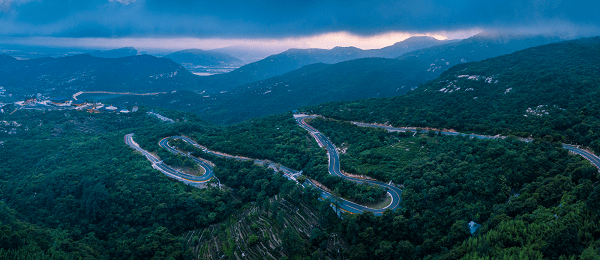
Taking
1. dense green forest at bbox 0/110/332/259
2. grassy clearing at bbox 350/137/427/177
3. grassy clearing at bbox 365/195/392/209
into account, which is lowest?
dense green forest at bbox 0/110/332/259

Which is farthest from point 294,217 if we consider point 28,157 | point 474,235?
point 28,157

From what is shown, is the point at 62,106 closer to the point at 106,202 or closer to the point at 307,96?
the point at 106,202

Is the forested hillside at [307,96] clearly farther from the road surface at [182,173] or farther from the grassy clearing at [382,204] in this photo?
the grassy clearing at [382,204]

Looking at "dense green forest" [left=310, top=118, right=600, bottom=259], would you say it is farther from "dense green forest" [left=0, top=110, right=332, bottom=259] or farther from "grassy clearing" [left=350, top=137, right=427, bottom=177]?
"dense green forest" [left=0, top=110, right=332, bottom=259]

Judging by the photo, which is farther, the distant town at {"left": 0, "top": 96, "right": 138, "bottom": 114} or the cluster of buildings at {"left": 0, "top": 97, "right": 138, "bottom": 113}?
the cluster of buildings at {"left": 0, "top": 97, "right": 138, "bottom": 113}

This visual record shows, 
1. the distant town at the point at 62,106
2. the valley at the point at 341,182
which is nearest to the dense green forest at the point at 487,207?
the valley at the point at 341,182

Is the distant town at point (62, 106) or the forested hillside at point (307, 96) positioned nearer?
the distant town at point (62, 106)

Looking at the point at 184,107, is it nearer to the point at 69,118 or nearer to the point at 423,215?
the point at 69,118

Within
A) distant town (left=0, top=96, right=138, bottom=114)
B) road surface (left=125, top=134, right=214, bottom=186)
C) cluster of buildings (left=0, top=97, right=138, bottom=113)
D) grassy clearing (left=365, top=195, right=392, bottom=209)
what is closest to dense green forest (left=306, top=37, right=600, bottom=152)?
grassy clearing (left=365, top=195, right=392, bottom=209)

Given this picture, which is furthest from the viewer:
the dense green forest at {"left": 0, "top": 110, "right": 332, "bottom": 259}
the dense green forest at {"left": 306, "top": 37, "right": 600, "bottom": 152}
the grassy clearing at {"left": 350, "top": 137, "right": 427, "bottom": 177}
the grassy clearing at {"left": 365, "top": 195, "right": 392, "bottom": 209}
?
the dense green forest at {"left": 306, "top": 37, "right": 600, "bottom": 152}
